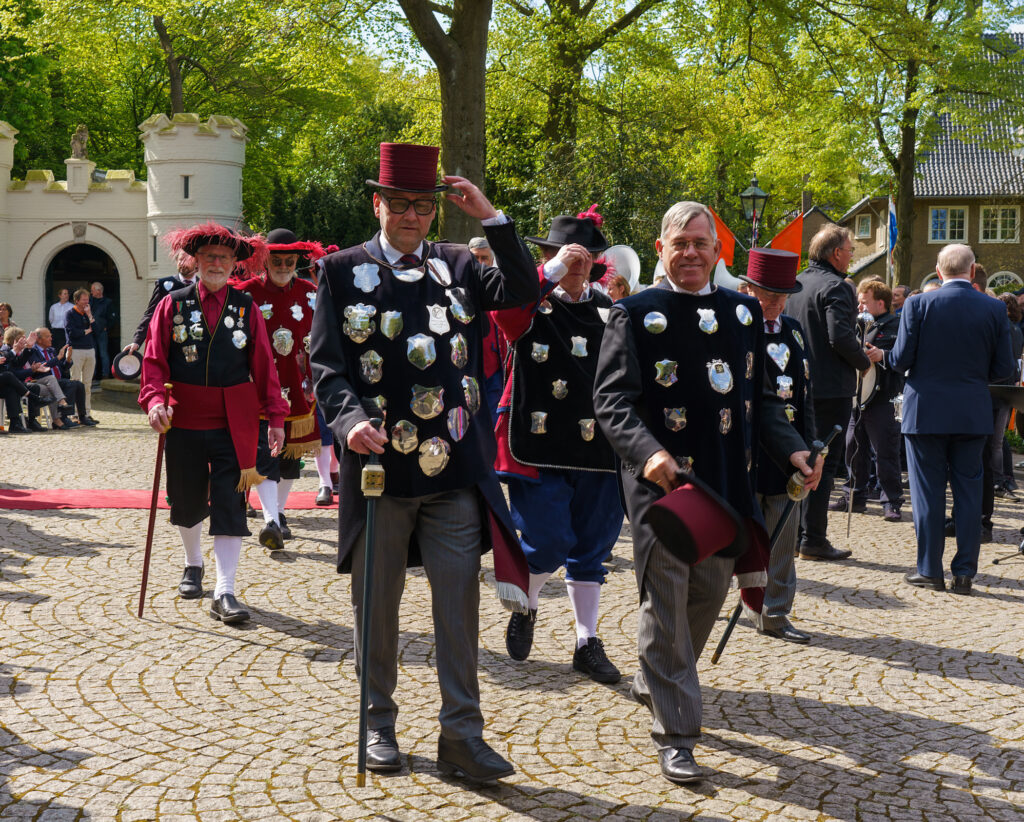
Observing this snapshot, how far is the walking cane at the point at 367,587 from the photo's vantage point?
3904mm

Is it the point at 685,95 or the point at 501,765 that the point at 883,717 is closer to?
the point at 501,765

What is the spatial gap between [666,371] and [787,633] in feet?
7.97

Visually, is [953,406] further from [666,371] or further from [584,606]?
[666,371]

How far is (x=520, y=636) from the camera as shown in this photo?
549 centimetres

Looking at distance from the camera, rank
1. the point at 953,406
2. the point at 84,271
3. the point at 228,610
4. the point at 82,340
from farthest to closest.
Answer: the point at 84,271
the point at 82,340
the point at 953,406
the point at 228,610

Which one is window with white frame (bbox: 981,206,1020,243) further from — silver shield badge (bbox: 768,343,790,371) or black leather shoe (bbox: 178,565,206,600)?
black leather shoe (bbox: 178,565,206,600)

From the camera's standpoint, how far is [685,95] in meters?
23.7

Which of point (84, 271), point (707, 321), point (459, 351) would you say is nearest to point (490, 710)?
point (459, 351)

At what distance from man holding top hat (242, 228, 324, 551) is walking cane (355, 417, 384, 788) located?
4.03m

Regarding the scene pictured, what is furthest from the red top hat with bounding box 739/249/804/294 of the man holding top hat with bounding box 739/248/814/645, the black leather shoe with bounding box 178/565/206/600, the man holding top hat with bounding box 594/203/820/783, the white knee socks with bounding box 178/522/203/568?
the black leather shoe with bounding box 178/565/206/600

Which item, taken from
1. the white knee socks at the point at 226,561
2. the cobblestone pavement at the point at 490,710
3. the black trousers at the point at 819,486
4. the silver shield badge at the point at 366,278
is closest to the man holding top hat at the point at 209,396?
the white knee socks at the point at 226,561

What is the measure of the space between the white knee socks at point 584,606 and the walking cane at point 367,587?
1.55 metres

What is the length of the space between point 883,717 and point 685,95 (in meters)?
20.4

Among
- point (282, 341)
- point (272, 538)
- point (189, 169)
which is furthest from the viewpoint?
point (189, 169)
